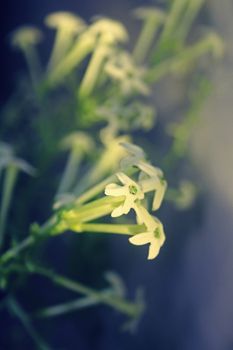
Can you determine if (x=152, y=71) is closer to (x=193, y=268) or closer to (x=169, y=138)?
(x=169, y=138)

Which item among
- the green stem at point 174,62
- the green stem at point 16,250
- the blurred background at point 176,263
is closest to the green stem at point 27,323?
the green stem at point 16,250

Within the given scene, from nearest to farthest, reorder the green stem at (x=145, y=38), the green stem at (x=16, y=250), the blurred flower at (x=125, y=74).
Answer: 1. the green stem at (x=16, y=250)
2. the blurred flower at (x=125, y=74)
3. the green stem at (x=145, y=38)

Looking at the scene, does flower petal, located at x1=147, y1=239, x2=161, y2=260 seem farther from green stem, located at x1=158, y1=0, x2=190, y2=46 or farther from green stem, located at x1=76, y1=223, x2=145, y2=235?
green stem, located at x1=158, y1=0, x2=190, y2=46

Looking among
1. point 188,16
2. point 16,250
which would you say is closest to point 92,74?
point 188,16

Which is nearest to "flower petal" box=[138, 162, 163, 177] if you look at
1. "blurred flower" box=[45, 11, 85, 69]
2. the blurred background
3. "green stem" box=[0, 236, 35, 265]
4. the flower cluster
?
the flower cluster

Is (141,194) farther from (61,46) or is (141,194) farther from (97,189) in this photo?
(61,46)

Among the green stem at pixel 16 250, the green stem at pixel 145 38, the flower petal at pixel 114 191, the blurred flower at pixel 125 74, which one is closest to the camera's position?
the flower petal at pixel 114 191

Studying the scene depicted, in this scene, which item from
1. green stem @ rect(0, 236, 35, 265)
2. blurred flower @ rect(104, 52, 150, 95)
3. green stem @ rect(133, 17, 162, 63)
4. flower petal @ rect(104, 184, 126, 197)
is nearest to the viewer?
flower petal @ rect(104, 184, 126, 197)

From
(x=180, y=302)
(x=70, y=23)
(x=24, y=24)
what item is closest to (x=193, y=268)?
(x=180, y=302)

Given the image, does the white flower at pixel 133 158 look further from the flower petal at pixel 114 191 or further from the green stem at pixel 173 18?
the green stem at pixel 173 18
